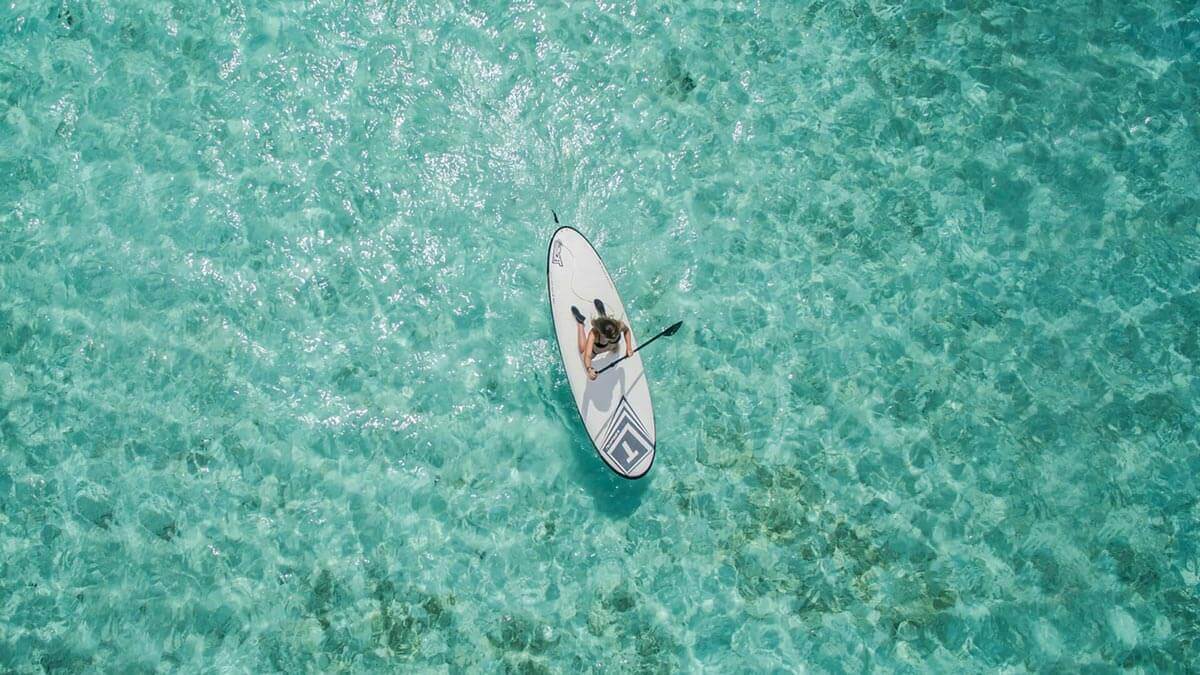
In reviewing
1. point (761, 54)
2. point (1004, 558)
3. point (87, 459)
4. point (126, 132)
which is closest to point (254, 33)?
point (126, 132)

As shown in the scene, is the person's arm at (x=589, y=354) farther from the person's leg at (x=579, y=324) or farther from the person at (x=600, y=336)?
the person's leg at (x=579, y=324)

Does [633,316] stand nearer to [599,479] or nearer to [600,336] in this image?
[600,336]

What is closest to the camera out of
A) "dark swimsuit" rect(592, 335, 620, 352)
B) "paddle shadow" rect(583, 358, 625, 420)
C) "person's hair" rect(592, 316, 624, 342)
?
"person's hair" rect(592, 316, 624, 342)

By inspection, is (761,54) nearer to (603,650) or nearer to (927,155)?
(927,155)

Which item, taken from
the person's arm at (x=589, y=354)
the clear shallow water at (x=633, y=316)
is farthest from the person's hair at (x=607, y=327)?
the clear shallow water at (x=633, y=316)

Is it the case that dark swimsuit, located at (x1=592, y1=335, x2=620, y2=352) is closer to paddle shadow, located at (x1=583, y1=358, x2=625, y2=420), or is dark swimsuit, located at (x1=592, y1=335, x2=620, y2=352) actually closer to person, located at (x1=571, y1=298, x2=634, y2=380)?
person, located at (x1=571, y1=298, x2=634, y2=380)

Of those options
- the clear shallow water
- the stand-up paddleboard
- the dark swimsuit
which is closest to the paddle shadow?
the stand-up paddleboard
